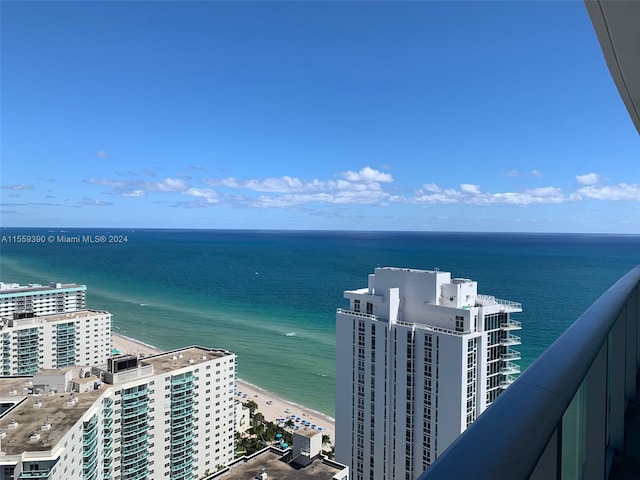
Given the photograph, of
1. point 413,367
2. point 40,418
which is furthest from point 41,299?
point 413,367

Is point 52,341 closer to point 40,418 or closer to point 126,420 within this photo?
point 126,420

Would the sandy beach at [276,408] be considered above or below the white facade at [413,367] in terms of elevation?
below

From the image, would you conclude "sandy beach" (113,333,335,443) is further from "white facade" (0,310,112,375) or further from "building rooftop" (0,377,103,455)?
"building rooftop" (0,377,103,455)

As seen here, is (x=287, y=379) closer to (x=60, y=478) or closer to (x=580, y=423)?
(x=60, y=478)

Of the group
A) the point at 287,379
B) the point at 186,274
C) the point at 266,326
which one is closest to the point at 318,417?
the point at 287,379

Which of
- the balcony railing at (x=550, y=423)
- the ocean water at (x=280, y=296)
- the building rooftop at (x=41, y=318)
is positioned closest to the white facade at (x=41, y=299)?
the ocean water at (x=280, y=296)

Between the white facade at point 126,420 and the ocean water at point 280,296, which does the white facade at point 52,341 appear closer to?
the ocean water at point 280,296
